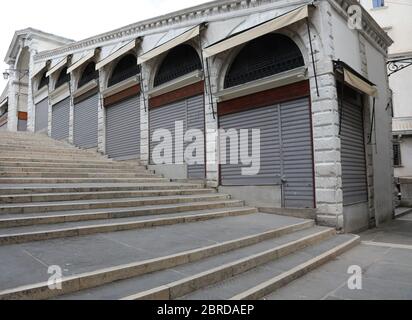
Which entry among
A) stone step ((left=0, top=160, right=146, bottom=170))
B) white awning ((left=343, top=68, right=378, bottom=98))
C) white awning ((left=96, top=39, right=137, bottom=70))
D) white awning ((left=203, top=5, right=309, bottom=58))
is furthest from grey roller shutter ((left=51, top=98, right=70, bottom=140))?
white awning ((left=343, top=68, right=378, bottom=98))

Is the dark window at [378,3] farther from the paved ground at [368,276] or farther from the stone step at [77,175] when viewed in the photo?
the paved ground at [368,276]

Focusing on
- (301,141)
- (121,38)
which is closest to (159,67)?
(121,38)

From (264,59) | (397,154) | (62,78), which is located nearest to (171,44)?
(264,59)

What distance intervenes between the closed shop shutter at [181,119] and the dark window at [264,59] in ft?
4.41

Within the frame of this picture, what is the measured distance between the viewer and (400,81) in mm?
22438

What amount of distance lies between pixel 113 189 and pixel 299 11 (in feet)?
20.8

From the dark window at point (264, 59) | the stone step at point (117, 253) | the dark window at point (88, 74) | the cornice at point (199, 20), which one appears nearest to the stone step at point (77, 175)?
the stone step at point (117, 253)

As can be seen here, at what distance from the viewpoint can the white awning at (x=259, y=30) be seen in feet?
26.3

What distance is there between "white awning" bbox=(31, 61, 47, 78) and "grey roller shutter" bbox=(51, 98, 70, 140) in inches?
105

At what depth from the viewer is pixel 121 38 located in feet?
44.0

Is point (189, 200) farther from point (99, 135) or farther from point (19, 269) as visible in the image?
point (99, 135)

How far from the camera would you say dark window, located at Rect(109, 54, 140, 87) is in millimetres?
13384

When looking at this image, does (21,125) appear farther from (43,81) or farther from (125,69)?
(125,69)

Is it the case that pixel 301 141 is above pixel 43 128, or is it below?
below
